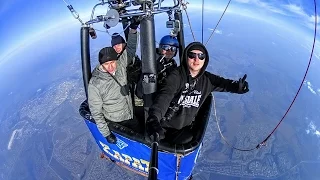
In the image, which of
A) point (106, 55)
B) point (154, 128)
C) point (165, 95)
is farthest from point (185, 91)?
point (106, 55)

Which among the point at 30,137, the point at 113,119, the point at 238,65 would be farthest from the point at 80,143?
the point at 238,65

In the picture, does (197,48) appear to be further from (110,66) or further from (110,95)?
(110,95)

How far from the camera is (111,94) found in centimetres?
283

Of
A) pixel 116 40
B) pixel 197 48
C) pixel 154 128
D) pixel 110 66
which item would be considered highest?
pixel 197 48

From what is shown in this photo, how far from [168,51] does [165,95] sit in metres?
Answer: 1.22

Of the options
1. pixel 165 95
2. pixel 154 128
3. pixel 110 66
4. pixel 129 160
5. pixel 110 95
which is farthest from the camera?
pixel 129 160

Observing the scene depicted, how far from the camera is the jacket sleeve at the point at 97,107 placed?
8.86ft

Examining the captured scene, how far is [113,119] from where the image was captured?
307 cm

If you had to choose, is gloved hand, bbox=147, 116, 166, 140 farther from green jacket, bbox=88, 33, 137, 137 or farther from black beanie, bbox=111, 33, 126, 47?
black beanie, bbox=111, 33, 126, 47

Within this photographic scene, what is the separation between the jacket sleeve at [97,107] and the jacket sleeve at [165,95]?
2.53 ft

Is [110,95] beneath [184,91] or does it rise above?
beneath

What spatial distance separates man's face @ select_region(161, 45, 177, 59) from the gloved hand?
151 centimetres

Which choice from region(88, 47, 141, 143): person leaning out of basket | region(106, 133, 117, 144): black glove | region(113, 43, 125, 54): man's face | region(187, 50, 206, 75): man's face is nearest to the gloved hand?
region(187, 50, 206, 75): man's face

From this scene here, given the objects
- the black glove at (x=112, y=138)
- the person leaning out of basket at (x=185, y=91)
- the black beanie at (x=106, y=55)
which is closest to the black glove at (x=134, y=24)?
the black beanie at (x=106, y=55)
